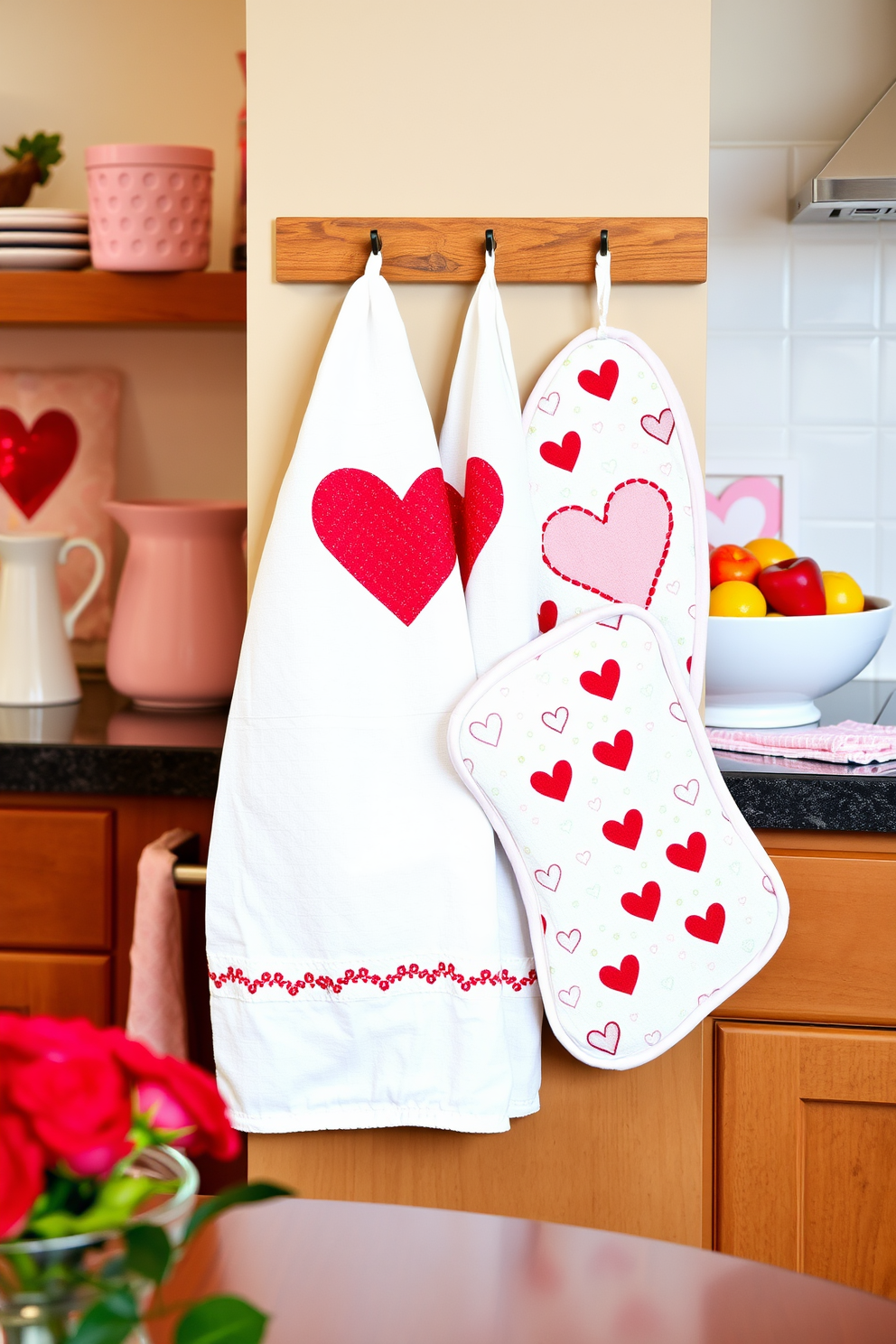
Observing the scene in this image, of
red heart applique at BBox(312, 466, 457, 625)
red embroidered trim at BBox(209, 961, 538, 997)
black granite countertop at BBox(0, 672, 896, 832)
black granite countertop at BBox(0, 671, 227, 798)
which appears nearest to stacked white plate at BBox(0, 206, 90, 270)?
black granite countertop at BBox(0, 672, 896, 832)

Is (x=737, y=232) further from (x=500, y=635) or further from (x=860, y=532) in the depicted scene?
(x=500, y=635)

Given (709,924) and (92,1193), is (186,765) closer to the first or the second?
(709,924)

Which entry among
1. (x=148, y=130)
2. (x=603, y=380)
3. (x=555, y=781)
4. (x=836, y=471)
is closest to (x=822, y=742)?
(x=555, y=781)

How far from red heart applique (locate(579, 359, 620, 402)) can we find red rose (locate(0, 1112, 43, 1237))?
2.79 feet

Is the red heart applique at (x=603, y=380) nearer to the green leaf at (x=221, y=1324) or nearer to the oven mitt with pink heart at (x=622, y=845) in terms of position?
the oven mitt with pink heart at (x=622, y=845)

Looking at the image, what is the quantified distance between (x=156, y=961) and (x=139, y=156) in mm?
994

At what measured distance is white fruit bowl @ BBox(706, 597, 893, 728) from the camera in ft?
4.37

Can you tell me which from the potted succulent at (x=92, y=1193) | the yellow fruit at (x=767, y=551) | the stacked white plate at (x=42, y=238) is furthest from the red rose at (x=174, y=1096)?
the stacked white plate at (x=42, y=238)

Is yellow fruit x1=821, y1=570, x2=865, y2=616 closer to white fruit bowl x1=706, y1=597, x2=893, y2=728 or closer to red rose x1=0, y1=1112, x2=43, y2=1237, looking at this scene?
white fruit bowl x1=706, y1=597, x2=893, y2=728

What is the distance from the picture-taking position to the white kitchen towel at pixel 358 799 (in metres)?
1.06

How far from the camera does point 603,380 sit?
1.10 meters

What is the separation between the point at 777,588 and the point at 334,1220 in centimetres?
91

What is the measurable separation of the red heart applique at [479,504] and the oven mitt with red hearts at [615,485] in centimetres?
7

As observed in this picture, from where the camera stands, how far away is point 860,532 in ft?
5.70
